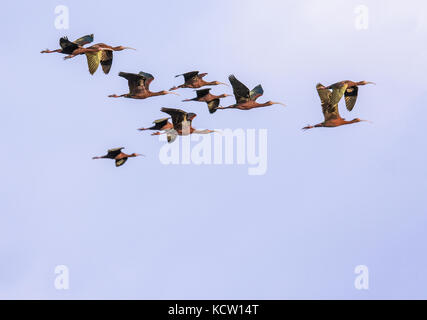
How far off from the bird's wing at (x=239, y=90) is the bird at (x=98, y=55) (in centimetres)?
653

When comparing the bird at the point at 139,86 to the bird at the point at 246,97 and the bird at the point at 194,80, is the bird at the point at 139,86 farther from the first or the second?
the bird at the point at 246,97

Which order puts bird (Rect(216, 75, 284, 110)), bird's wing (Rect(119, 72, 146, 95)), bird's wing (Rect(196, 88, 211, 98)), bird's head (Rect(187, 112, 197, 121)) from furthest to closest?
bird's wing (Rect(196, 88, 211, 98))
bird's wing (Rect(119, 72, 146, 95))
bird's head (Rect(187, 112, 197, 121))
bird (Rect(216, 75, 284, 110))

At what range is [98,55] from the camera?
80312 mm

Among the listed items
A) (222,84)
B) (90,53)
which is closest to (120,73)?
(90,53)

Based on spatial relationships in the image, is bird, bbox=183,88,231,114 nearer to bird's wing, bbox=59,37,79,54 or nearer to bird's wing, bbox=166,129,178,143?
bird's wing, bbox=166,129,178,143

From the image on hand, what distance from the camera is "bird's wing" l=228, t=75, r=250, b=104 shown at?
78438 millimetres

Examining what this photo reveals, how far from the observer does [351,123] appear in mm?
81000

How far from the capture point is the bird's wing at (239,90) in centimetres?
7844

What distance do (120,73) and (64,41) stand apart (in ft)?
10.3

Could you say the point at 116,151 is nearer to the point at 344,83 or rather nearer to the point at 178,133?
the point at 178,133

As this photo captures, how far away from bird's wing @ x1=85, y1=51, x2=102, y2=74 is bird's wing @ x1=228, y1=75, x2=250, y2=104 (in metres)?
6.74

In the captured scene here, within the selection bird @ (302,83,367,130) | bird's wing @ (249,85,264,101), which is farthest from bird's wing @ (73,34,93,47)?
bird @ (302,83,367,130)

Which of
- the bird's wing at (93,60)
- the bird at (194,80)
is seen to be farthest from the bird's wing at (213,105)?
the bird's wing at (93,60)

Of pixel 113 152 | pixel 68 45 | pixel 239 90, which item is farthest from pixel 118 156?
pixel 239 90
